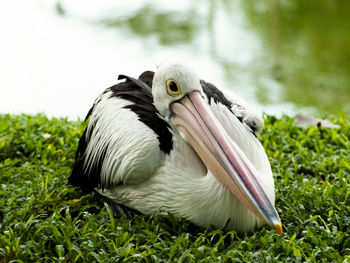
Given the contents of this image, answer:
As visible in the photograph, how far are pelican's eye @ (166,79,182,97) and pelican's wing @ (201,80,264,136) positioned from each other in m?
0.34

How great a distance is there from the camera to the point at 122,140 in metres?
3.26

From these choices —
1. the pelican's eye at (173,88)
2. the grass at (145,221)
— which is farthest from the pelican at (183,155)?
the grass at (145,221)

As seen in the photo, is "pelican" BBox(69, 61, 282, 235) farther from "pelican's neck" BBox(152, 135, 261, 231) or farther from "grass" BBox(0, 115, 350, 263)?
"grass" BBox(0, 115, 350, 263)

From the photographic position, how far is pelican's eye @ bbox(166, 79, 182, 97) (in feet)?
9.95

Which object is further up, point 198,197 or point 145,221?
point 198,197

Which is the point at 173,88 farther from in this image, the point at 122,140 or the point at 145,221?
the point at 145,221

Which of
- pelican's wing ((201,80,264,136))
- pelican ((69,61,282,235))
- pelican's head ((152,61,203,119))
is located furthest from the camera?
pelican's wing ((201,80,264,136))

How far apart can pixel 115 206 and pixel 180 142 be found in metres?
0.68

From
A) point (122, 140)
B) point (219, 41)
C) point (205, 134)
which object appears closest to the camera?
point (205, 134)

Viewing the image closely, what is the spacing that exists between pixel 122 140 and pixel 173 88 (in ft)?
1.75

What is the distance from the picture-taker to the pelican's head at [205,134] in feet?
8.79

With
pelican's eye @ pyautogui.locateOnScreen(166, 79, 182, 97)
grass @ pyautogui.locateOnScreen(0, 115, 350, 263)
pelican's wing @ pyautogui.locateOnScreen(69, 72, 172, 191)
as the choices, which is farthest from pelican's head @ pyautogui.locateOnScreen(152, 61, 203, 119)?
grass @ pyautogui.locateOnScreen(0, 115, 350, 263)

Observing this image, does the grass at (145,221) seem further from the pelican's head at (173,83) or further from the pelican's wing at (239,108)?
the pelican's head at (173,83)

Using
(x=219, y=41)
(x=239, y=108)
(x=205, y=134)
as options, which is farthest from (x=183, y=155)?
(x=219, y=41)
